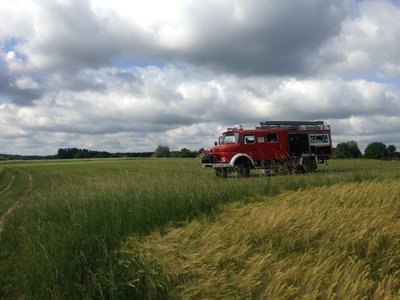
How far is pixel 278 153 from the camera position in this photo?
29312mm

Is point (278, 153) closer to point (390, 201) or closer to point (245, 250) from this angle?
point (390, 201)

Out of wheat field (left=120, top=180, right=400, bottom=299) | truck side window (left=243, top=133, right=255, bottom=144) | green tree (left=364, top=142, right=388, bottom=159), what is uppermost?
truck side window (left=243, top=133, right=255, bottom=144)

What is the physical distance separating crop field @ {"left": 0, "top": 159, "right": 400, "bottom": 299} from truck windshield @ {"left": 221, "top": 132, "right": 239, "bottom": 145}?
18.2 m

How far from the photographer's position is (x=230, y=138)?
96.7ft

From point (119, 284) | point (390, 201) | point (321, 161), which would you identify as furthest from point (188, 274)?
point (321, 161)

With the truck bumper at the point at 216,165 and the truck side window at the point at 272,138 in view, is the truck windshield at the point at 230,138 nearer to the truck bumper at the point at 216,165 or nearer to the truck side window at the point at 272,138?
the truck bumper at the point at 216,165

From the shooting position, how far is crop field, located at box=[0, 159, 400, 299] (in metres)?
6.11

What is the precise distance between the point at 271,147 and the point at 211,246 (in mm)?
22812

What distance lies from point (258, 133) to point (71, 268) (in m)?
23.1

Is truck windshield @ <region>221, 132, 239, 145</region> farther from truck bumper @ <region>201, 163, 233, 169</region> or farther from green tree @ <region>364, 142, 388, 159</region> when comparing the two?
green tree @ <region>364, 142, 388, 159</region>

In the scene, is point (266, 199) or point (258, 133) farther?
point (258, 133)

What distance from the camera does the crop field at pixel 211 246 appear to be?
6.11m

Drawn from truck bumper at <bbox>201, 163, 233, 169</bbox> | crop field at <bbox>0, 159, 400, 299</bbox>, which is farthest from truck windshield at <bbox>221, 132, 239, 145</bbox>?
crop field at <bbox>0, 159, 400, 299</bbox>

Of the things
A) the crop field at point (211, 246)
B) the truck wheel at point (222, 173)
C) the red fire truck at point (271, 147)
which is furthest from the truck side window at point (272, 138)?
the crop field at point (211, 246)
